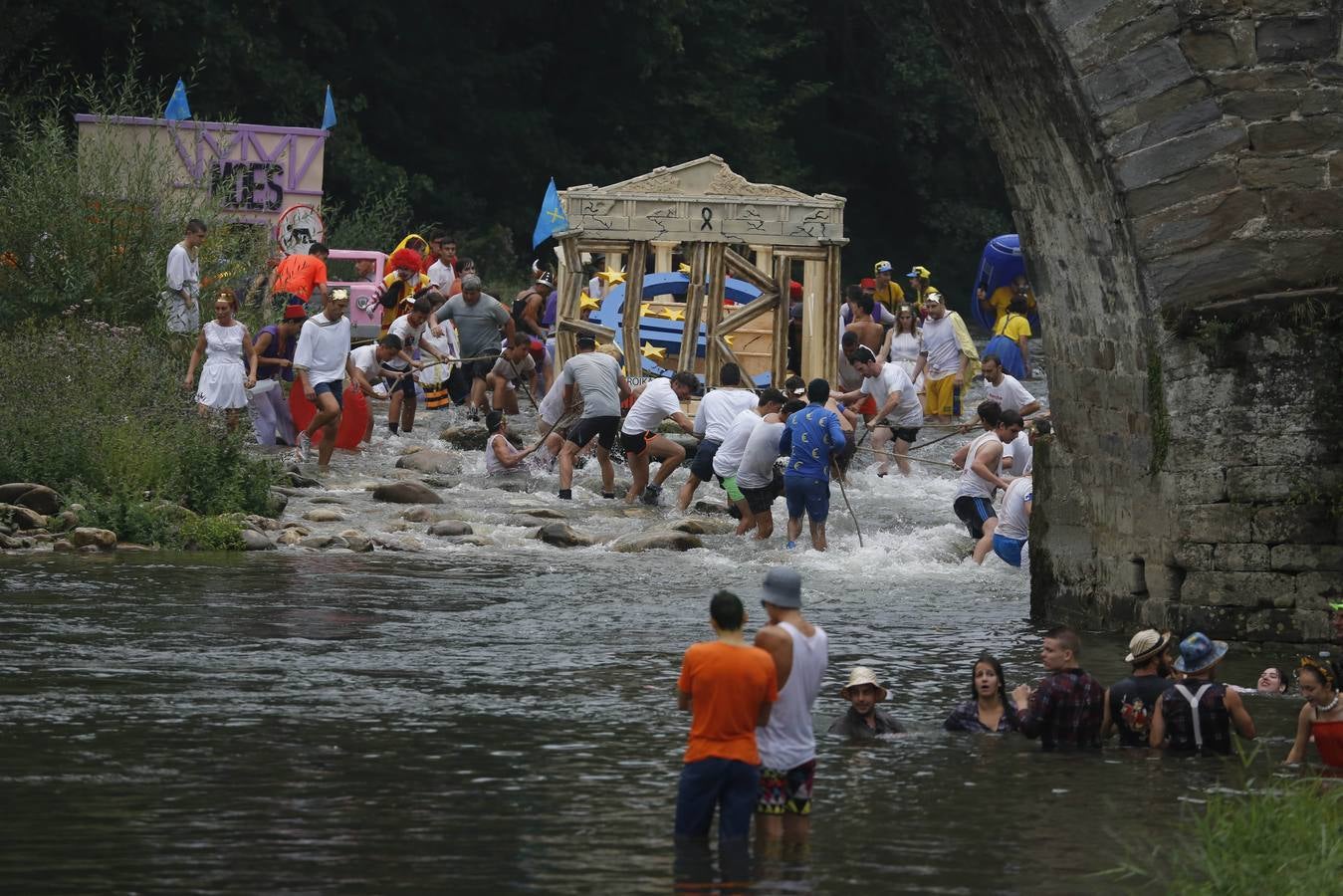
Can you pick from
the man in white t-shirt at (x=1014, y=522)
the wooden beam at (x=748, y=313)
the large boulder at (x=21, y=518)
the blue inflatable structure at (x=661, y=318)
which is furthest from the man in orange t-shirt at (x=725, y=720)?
the blue inflatable structure at (x=661, y=318)

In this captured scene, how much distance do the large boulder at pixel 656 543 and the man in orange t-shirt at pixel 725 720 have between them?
31.7 feet

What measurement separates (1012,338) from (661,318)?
12.7ft

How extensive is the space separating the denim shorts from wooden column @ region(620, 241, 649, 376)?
6.03 meters

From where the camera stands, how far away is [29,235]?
2212 centimetres

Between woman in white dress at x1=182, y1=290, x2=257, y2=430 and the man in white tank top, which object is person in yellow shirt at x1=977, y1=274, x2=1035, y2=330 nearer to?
woman in white dress at x1=182, y1=290, x2=257, y2=430

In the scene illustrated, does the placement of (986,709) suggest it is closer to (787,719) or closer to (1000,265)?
(787,719)

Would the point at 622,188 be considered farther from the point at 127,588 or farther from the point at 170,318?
the point at 127,588

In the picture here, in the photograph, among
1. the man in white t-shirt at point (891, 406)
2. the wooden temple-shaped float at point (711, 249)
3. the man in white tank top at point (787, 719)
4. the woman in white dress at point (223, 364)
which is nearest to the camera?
the man in white tank top at point (787, 719)

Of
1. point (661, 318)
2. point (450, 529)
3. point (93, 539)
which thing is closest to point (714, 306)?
point (661, 318)

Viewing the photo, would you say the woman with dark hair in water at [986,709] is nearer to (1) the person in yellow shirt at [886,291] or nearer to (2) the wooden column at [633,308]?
(2) the wooden column at [633,308]

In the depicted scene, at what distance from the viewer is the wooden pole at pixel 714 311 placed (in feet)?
80.0

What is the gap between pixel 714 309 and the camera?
24.4 m

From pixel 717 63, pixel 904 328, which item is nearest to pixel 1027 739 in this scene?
pixel 904 328

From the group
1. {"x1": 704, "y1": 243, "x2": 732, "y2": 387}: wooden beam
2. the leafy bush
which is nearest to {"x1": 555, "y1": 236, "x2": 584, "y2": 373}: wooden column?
{"x1": 704, "y1": 243, "x2": 732, "y2": 387}: wooden beam
